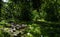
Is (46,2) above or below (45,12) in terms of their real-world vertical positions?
above

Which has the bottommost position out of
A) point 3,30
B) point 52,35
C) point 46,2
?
point 52,35

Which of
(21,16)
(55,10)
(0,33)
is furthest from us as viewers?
(55,10)

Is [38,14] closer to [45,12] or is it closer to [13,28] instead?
[45,12]

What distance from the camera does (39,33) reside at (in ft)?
43.4

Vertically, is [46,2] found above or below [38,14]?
above

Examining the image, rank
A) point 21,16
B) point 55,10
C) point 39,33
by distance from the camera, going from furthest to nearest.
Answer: point 55,10 → point 21,16 → point 39,33

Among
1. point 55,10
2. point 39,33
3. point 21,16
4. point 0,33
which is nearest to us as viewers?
point 0,33

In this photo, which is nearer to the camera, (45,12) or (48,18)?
(48,18)

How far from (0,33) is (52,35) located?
4.48m

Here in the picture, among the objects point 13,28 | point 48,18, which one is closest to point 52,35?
point 13,28

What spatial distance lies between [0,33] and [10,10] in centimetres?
921

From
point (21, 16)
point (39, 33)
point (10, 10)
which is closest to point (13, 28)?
point (39, 33)

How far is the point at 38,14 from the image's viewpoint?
71.3 ft

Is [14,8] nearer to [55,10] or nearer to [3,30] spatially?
[55,10]
